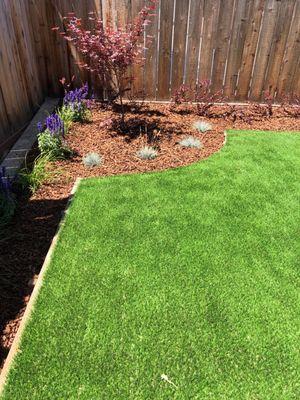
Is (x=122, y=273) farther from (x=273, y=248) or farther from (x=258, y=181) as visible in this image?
(x=258, y=181)

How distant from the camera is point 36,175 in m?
4.22

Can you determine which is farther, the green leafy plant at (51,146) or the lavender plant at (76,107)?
the lavender plant at (76,107)

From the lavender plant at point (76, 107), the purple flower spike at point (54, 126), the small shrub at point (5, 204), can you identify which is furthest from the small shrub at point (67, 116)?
the small shrub at point (5, 204)

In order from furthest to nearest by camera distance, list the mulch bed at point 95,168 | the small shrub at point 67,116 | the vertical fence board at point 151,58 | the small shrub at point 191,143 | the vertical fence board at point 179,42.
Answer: the vertical fence board at point 151,58, the vertical fence board at point 179,42, the small shrub at point 67,116, the small shrub at point 191,143, the mulch bed at point 95,168

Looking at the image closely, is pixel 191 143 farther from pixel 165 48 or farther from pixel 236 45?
pixel 236 45

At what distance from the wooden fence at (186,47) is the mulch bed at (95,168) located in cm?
58

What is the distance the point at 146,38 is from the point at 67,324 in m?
5.26

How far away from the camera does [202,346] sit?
249 cm

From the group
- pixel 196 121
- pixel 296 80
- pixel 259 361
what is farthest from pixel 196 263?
pixel 296 80

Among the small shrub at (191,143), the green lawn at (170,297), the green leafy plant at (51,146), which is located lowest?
the green lawn at (170,297)

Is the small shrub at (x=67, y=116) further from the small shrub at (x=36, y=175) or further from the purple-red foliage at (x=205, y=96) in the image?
the purple-red foliage at (x=205, y=96)

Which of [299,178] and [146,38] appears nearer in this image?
[299,178]

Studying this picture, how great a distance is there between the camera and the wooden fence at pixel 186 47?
5.81 m

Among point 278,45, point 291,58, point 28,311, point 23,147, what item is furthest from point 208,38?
point 28,311
